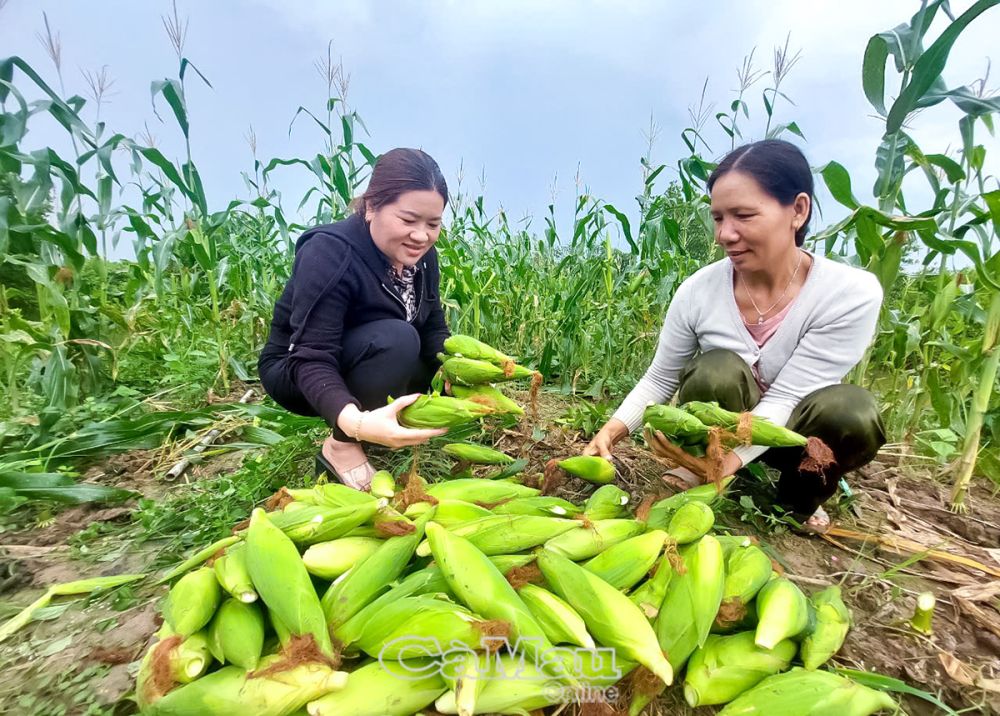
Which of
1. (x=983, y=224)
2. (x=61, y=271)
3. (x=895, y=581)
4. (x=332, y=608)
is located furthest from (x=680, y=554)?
(x=61, y=271)

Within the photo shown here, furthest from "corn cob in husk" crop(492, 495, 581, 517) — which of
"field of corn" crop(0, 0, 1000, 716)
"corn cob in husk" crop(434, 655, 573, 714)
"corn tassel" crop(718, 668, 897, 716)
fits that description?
"corn tassel" crop(718, 668, 897, 716)

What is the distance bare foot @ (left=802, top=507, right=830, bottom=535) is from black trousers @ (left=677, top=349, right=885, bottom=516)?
0.18ft

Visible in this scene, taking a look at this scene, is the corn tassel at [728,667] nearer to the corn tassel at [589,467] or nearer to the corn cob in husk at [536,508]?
the corn cob in husk at [536,508]

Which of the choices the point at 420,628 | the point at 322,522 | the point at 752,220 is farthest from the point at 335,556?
the point at 752,220

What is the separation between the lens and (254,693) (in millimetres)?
1142

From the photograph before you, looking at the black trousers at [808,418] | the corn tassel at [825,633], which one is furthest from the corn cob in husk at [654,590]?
the black trousers at [808,418]


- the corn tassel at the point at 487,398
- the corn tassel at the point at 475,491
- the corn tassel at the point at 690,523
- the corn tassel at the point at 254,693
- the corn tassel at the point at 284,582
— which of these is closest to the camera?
the corn tassel at the point at 254,693

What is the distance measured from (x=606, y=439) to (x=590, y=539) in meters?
0.69

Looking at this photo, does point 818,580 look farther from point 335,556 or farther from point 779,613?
point 335,556

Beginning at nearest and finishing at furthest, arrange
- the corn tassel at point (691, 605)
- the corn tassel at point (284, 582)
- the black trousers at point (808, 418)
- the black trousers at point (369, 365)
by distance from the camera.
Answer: the corn tassel at point (284, 582)
the corn tassel at point (691, 605)
the black trousers at point (808, 418)
the black trousers at point (369, 365)

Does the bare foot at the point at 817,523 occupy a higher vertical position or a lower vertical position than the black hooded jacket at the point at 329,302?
lower

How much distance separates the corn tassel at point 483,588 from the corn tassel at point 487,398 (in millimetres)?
611

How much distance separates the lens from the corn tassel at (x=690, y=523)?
1.62m

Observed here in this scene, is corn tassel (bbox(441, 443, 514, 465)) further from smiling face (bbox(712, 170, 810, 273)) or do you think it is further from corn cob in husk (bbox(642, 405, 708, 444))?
smiling face (bbox(712, 170, 810, 273))
